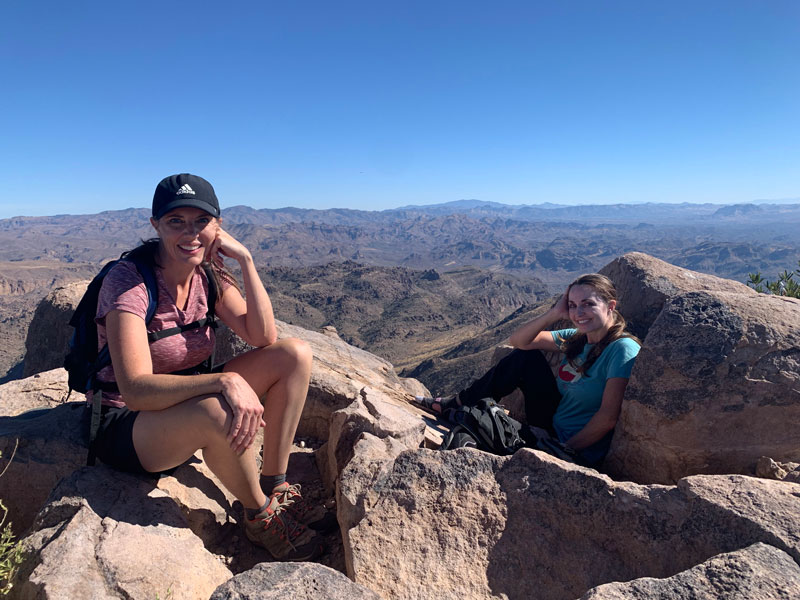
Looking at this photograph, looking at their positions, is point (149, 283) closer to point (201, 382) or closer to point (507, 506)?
point (201, 382)

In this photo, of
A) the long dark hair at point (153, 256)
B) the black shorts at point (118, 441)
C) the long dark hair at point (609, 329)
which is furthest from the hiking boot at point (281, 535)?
the long dark hair at point (609, 329)

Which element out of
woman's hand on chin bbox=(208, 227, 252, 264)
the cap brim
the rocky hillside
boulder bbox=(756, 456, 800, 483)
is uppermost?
the cap brim

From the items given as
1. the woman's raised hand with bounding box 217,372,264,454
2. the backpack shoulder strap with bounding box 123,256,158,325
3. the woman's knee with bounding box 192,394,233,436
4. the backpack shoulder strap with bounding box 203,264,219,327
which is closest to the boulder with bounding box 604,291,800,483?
the woman's raised hand with bounding box 217,372,264,454

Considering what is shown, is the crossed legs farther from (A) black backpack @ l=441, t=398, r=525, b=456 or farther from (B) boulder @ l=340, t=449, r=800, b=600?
(A) black backpack @ l=441, t=398, r=525, b=456

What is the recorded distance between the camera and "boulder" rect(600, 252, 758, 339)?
6262 millimetres

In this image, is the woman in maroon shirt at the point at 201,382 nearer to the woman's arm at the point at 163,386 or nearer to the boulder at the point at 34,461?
the woman's arm at the point at 163,386

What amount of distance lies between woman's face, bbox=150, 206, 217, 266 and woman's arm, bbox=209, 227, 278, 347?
0.28 m

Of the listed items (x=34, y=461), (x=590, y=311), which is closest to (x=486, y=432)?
(x=590, y=311)

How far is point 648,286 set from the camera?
638 centimetres

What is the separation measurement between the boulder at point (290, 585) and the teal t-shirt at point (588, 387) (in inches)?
114

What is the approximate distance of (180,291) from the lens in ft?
11.5

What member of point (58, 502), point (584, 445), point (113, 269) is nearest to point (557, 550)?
point (584, 445)

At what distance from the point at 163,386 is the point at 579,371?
3.60 metres

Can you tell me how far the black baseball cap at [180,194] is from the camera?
10.4 ft
